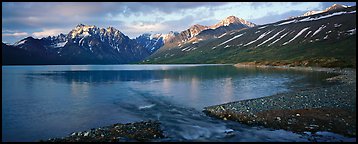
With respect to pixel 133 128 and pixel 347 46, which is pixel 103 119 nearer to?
pixel 133 128

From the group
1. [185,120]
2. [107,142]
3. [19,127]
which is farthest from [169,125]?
[19,127]

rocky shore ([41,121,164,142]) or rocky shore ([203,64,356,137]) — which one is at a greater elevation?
rocky shore ([203,64,356,137])

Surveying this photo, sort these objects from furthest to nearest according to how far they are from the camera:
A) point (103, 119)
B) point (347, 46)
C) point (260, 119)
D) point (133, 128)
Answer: point (347, 46) < point (103, 119) < point (260, 119) < point (133, 128)

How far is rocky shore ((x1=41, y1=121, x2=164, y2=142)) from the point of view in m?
20.7

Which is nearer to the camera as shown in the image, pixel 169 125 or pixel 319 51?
pixel 169 125

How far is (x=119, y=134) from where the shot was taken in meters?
22.1

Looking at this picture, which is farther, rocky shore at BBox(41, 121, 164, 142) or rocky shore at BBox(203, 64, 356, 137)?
rocky shore at BBox(203, 64, 356, 137)

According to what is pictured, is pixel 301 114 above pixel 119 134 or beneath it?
above

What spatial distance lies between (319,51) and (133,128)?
195 m

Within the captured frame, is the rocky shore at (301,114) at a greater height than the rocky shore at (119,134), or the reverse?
the rocky shore at (301,114)

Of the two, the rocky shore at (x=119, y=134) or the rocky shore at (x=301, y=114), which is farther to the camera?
the rocky shore at (x=301, y=114)

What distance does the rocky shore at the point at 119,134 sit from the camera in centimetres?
2069

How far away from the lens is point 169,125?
86.9 feet

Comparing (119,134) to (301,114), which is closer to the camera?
(119,134)
